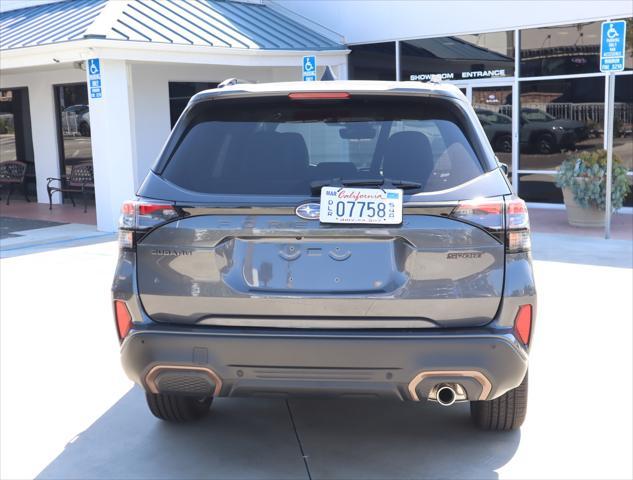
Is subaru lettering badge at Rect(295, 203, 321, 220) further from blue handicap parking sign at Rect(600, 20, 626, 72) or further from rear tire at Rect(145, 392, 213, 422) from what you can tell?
blue handicap parking sign at Rect(600, 20, 626, 72)

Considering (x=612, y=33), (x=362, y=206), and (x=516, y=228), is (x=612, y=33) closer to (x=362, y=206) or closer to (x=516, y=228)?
(x=516, y=228)

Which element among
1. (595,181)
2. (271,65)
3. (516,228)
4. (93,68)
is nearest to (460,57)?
(271,65)

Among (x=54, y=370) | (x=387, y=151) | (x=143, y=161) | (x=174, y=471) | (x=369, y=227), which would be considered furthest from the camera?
(x=143, y=161)

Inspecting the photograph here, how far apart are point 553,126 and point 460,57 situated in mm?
2242

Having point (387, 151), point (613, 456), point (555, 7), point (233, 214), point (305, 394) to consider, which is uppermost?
point (555, 7)

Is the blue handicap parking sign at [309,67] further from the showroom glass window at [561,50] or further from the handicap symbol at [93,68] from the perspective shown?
the showroom glass window at [561,50]

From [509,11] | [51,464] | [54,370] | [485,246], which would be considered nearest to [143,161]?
[509,11]

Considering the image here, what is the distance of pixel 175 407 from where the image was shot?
13.8 feet

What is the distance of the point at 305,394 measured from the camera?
3.29m

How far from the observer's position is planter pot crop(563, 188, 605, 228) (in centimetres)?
1145

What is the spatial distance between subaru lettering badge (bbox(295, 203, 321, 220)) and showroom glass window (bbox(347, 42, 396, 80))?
41.9 ft

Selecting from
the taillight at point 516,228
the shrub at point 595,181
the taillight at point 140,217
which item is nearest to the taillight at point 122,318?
the taillight at point 140,217

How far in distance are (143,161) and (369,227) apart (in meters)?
12.2

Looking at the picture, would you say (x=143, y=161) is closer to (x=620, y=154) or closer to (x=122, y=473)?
(x=620, y=154)
